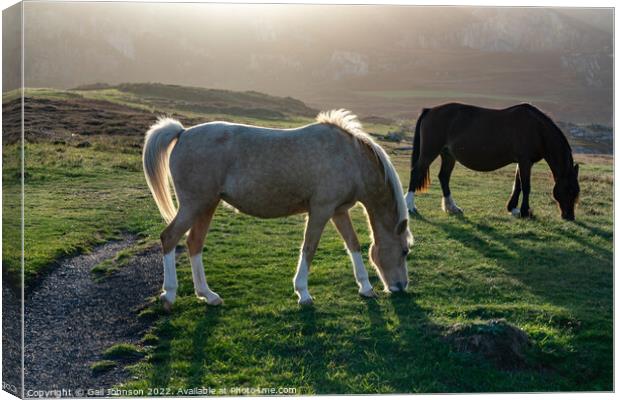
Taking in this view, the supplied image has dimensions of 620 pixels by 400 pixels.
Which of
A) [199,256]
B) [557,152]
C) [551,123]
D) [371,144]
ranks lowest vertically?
[199,256]

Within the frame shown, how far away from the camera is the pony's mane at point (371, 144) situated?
344 inches

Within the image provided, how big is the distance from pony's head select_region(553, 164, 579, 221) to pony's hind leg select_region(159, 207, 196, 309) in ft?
22.3

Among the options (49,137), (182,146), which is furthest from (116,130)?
(182,146)

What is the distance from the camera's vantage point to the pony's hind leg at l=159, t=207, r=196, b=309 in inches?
339

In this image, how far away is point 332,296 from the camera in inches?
360

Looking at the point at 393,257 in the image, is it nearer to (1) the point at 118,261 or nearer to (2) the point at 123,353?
(2) the point at 123,353

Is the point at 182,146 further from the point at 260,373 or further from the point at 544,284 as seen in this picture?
the point at 544,284

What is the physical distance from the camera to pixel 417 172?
14.3 metres

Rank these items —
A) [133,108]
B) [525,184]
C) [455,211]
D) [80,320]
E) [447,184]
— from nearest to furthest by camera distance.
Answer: [80,320] < [525,184] < [455,211] < [447,184] < [133,108]

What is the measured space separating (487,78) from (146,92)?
18.9 ft

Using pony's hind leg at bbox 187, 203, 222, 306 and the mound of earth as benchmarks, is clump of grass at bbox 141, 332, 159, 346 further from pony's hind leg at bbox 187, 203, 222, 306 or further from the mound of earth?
the mound of earth

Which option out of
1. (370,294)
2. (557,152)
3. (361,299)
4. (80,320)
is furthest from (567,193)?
(80,320)

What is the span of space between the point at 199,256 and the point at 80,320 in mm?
1511

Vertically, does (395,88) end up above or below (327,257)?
above
